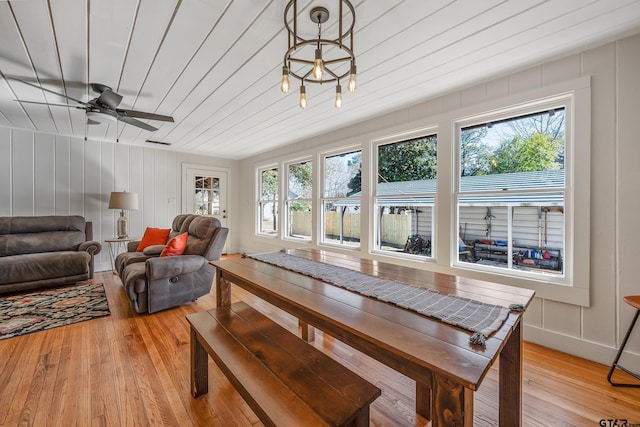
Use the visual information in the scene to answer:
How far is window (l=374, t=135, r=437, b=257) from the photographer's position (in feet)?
9.55

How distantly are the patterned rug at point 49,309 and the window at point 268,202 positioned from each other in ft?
9.26

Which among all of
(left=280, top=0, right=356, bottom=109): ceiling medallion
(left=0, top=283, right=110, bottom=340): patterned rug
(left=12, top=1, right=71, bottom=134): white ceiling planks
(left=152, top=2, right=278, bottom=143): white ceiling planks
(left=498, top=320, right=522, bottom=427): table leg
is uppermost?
(left=152, top=2, right=278, bottom=143): white ceiling planks

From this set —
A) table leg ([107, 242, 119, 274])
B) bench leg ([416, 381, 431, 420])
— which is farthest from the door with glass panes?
bench leg ([416, 381, 431, 420])

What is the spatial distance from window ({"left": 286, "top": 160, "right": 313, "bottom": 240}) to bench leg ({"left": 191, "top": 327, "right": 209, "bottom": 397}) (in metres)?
2.92

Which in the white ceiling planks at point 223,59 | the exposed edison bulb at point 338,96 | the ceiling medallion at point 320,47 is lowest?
the exposed edison bulb at point 338,96

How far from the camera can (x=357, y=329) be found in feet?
3.07

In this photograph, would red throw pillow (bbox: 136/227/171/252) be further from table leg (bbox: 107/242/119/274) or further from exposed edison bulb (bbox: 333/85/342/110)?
exposed edison bulb (bbox: 333/85/342/110)

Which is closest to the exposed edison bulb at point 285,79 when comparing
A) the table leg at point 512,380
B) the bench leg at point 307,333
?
the table leg at point 512,380

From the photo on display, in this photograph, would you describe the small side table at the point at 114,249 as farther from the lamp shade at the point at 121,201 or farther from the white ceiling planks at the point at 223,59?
the white ceiling planks at the point at 223,59

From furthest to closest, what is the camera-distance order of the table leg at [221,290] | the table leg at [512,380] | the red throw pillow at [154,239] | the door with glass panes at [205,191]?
the door with glass panes at [205,191] → the red throw pillow at [154,239] → the table leg at [221,290] → the table leg at [512,380]

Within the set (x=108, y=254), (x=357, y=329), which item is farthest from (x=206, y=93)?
(x=108, y=254)

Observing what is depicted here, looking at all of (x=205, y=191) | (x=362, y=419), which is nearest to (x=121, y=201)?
(x=205, y=191)

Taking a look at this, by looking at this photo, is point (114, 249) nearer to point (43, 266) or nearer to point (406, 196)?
point (43, 266)

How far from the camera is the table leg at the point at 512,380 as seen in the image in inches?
45.9
